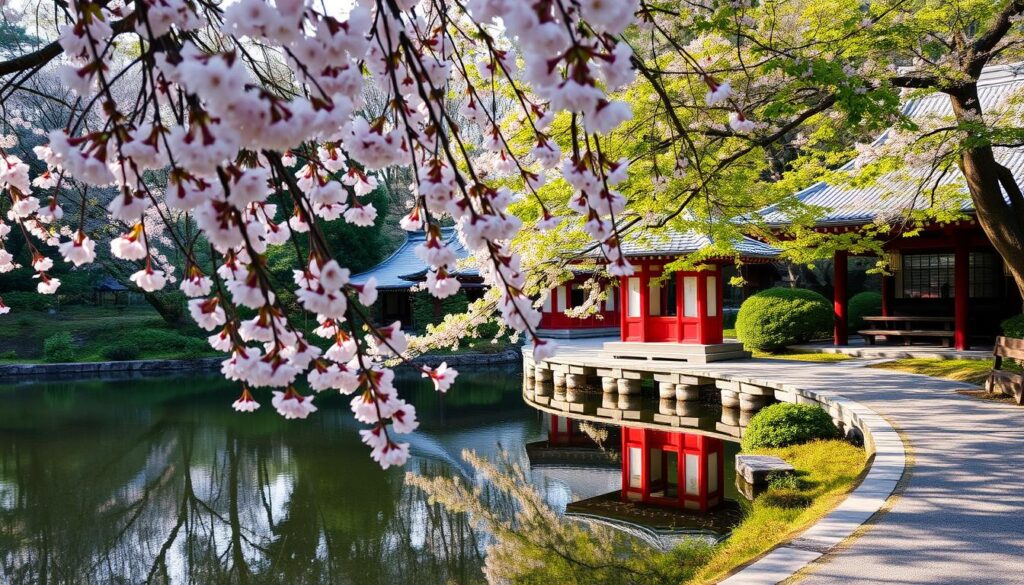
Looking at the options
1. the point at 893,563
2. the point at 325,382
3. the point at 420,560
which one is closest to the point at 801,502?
the point at 893,563

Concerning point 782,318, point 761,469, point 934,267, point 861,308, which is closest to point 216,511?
point 761,469

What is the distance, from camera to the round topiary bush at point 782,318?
1521 cm

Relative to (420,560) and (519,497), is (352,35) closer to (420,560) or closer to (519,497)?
(420,560)

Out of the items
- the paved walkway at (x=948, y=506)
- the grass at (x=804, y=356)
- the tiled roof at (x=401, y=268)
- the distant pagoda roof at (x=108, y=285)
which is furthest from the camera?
the distant pagoda roof at (x=108, y=285)

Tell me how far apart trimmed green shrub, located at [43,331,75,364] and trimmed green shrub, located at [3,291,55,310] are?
3.17m

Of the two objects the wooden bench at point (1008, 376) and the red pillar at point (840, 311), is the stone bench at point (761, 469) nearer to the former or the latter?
the wooden bench at point (1008, 376)

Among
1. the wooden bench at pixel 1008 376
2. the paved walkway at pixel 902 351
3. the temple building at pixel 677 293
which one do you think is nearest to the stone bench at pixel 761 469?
the wooden bench at pixel 1008 376

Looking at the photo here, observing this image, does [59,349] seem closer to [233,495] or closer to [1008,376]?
[233,495]

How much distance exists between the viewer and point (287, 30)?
1.45m

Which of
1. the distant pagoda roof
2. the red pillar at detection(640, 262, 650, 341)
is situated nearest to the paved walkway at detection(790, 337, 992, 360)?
the red pillar at detection(640, 262, 650, 341)

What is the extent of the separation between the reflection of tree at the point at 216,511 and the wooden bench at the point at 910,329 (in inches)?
348

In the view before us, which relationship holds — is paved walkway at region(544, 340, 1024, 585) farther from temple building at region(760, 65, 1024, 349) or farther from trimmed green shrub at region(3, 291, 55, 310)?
trimmed green shrub at region(3, 291, 55, 310)

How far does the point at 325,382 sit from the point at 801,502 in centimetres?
554

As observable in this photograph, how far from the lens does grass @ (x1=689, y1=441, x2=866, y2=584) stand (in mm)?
A: 5242
